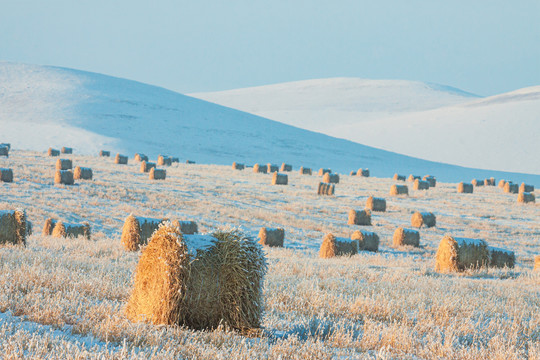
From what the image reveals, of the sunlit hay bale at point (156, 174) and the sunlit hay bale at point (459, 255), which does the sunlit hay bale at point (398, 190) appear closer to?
the sunlit hay bale at point (156, 174)

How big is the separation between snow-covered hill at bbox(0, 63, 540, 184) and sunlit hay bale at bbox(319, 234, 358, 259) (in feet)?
163

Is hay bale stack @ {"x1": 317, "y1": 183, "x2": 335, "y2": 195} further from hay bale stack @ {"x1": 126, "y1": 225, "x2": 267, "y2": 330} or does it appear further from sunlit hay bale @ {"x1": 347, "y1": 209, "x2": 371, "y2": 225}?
hay bale stack @ {"x1": 126, "y1": 225, "x2": 267, "y2": 330}

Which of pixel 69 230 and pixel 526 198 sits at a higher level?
pixel 526 198

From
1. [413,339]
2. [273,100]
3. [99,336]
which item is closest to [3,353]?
[99,336]

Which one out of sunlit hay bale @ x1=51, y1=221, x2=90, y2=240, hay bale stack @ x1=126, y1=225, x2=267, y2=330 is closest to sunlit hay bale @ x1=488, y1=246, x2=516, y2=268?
sunlit hay bale @ x1=51, y1=221, x2=90, y2=240

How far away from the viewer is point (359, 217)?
24469 millimetres

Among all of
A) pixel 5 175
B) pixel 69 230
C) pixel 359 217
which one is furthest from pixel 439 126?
pixel 69 230

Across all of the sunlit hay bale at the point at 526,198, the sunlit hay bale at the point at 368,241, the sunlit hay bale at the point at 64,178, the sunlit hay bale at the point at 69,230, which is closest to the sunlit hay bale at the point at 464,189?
the sunlit hay bale at the point at 526,198

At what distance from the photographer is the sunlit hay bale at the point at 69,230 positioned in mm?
15656

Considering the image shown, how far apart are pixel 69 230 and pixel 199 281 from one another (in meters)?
10.6

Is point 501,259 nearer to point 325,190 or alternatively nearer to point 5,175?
point 325,190

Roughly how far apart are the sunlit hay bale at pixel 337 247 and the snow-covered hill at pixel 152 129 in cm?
4977

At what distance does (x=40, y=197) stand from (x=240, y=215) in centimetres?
755

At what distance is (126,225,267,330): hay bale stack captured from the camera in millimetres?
6059
